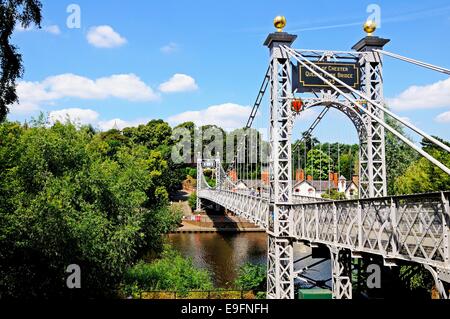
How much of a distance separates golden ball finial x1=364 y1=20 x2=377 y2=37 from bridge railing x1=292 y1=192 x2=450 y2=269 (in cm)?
655

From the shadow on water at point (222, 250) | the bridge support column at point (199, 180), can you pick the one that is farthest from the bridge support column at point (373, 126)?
the bridge support column at point (199, 180)

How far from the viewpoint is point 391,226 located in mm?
7090

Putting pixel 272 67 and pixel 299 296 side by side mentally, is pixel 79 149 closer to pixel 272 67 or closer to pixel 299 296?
pixel 272 67

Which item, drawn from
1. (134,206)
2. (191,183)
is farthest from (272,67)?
(191,183)

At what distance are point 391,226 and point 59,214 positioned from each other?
30.4 feet

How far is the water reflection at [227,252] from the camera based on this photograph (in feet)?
77.9

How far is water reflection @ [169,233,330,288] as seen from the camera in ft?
77.9

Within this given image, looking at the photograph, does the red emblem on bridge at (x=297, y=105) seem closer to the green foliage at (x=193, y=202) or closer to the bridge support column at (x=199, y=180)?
the bridge support column at (x=199, y=180)

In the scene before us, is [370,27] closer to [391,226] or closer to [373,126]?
[373,126]

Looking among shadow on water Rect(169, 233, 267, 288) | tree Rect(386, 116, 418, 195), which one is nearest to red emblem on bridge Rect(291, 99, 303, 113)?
shadow on water Rect(169, 233, 267, 288)

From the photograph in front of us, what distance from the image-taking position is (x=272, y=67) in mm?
13234

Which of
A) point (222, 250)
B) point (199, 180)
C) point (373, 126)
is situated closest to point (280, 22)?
point (373, 126)

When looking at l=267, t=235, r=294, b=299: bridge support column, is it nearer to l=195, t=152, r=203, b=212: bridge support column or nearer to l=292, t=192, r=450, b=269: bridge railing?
l=292, t=192, r=450, b=269: bridge railing

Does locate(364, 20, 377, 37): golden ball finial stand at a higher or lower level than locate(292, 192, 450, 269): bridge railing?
higher
